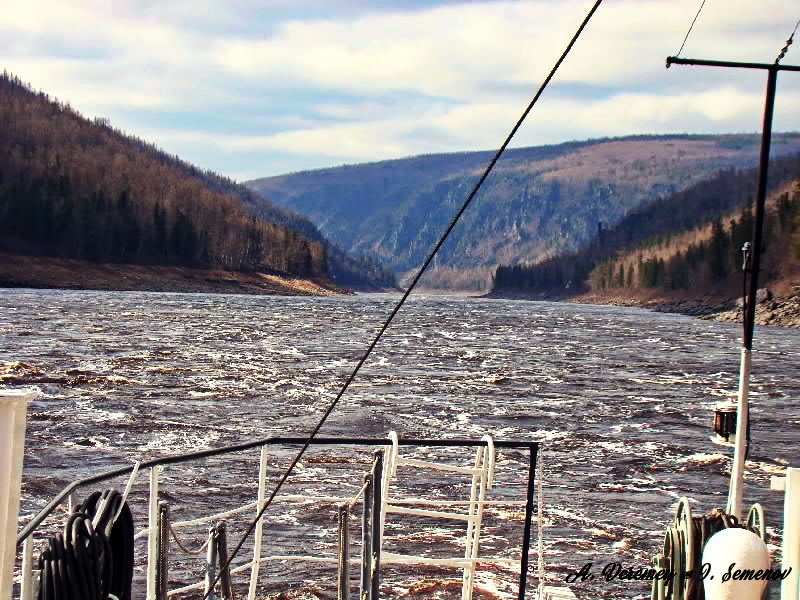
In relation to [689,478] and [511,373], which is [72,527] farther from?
[511,373]

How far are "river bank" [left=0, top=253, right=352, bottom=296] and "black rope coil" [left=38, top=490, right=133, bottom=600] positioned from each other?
144 metres

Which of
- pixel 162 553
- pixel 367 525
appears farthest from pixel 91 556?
pixel 367 525

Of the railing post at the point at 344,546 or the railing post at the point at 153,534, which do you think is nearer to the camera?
the railing post at the point at 153,534

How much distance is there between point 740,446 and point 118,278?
544 ft

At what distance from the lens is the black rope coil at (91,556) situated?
18.9 ft

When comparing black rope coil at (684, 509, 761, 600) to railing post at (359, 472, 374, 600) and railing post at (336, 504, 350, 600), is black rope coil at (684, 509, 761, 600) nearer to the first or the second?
railing post at (359, 472, 374, 600)

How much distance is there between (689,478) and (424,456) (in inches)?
253

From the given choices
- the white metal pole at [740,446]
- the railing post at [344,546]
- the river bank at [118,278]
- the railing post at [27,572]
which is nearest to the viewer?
the railing post at [27,572]

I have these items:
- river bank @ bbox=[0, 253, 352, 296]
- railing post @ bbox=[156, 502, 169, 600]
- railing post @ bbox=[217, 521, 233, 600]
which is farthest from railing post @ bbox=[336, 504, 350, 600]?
river bank @ bbox=[0, 253, 352, 296]

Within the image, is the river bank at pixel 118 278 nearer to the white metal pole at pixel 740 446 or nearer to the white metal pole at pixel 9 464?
the white metal pole at pixel 740 446

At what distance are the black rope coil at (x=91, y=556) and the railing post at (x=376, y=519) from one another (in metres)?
1.82

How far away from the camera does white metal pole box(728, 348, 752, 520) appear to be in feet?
28.6

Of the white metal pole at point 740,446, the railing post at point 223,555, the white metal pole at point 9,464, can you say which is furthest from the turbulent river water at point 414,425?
the white metal pole at point 9,464

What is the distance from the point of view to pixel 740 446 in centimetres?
930
